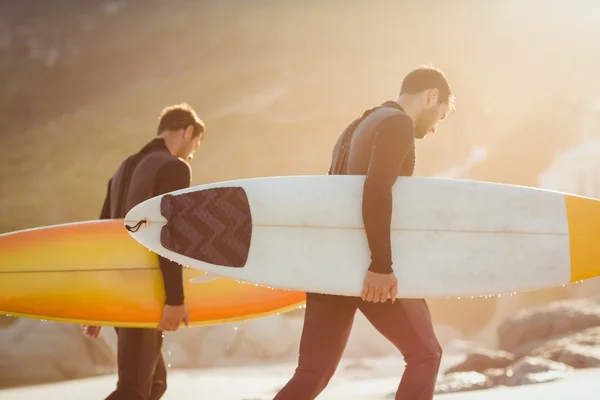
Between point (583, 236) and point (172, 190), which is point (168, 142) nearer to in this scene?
point (172, 190)

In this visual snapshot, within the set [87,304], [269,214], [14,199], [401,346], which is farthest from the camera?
[14,199]

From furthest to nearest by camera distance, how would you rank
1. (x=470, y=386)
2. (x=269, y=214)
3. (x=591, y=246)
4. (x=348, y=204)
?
(x=470, y=386)
(x=591, y=246)
(x=269, y=214)
(x=348, y=204)

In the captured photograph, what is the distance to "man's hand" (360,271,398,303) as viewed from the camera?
1592mm

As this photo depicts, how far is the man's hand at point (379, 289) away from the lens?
1592mm

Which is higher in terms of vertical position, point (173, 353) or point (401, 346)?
point (401, 346)

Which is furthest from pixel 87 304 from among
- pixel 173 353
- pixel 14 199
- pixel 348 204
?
pixel 14 199

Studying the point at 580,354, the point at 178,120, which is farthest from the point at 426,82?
the point at 580,354

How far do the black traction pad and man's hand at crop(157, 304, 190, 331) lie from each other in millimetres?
216

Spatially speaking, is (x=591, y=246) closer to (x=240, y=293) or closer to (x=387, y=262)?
(x=387, y=262)

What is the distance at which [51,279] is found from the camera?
2.75 metres

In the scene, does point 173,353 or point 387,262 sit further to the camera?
point 173,353

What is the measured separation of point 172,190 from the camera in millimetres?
2137

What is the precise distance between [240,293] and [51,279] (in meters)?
0.89

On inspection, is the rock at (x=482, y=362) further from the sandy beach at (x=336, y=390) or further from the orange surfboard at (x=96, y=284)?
the orange surfboard at (x=96, y=284)
